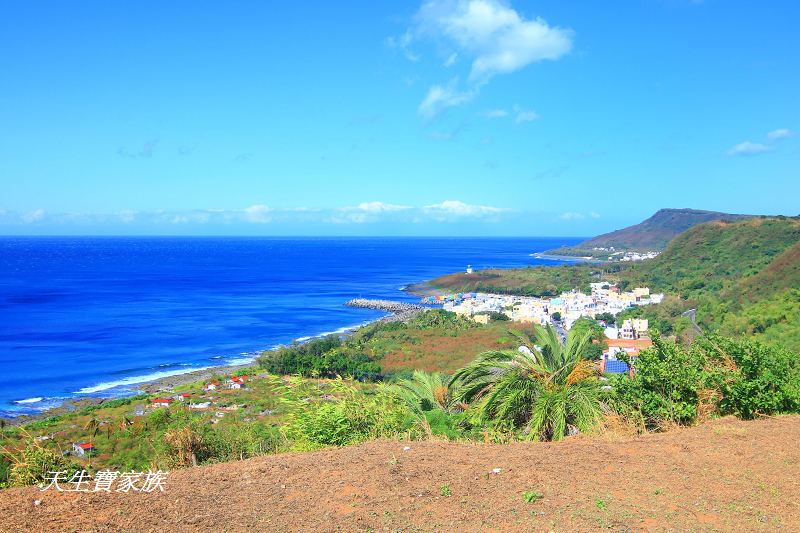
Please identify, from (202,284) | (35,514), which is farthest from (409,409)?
(202,284)

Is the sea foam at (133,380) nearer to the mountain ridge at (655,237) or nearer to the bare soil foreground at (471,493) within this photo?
the bare soil foreground at (471,493)

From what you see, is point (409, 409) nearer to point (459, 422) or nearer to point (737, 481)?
point (459, 422)

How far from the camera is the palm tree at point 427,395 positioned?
846 centimetres

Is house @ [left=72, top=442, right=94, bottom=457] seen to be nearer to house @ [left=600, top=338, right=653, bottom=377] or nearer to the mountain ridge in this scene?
house @ [left=600, top=338, right=653, bottom=377]

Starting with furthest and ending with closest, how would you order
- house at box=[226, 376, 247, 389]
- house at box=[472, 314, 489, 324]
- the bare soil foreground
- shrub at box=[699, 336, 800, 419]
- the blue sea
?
house at box=[472, 314, 489, 324] < the blue sea < house at box=[226, 376, 247, 389] < shrub at box=[699, 336, 800, 419] < the bare soil foreground

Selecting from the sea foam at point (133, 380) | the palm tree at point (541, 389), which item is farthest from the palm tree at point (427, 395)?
the sea foam at point (133, 380)

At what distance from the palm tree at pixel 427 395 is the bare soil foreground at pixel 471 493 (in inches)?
98.5

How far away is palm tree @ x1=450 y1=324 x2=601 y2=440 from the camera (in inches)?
276

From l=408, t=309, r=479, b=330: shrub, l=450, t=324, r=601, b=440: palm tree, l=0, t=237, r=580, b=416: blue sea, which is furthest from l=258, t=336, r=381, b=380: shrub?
l=450, t=324, r=601, b=440: palm tree

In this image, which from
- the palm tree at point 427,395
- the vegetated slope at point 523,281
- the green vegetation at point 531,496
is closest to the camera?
the green vegetation at point 531,496

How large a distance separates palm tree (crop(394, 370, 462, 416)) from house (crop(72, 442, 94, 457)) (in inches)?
544

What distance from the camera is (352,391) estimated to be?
7.44m

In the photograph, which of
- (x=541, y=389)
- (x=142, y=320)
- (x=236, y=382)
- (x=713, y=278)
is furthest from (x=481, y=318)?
(x=541, y=389)

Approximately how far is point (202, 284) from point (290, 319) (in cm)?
3568
